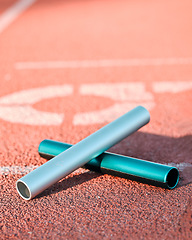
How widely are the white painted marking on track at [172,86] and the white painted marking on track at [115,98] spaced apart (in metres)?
0.19

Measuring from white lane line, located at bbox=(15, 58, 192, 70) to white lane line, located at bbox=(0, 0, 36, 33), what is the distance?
2.85 m

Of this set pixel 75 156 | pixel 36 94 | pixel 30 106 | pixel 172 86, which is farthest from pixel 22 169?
pixel 172 86

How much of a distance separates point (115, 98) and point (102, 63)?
150 centimetres

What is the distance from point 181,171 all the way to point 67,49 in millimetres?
4410

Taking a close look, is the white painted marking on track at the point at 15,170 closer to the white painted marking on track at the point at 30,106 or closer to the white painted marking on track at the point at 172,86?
the white painted marking on track at the point at 30,106

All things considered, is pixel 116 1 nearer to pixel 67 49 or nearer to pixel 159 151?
pixel 67 49

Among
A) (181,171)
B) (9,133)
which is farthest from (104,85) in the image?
(181,171)

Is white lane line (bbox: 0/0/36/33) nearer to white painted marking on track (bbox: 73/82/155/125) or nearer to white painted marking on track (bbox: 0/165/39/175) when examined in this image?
white painted marking on track (bbox: 73/82/155/125)

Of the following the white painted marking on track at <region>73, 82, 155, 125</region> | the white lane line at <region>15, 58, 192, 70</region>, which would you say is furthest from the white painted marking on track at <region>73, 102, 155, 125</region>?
the white lane line at <region>15, 58, 192, 70</region>

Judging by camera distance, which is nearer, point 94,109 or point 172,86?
point 94,109

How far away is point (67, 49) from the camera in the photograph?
7242 mm

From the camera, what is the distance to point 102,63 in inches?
254

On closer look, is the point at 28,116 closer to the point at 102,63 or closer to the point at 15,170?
the point at 15,170

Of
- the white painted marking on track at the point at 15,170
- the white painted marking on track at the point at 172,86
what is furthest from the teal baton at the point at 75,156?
the white painted marking on track at the point at 172,86
